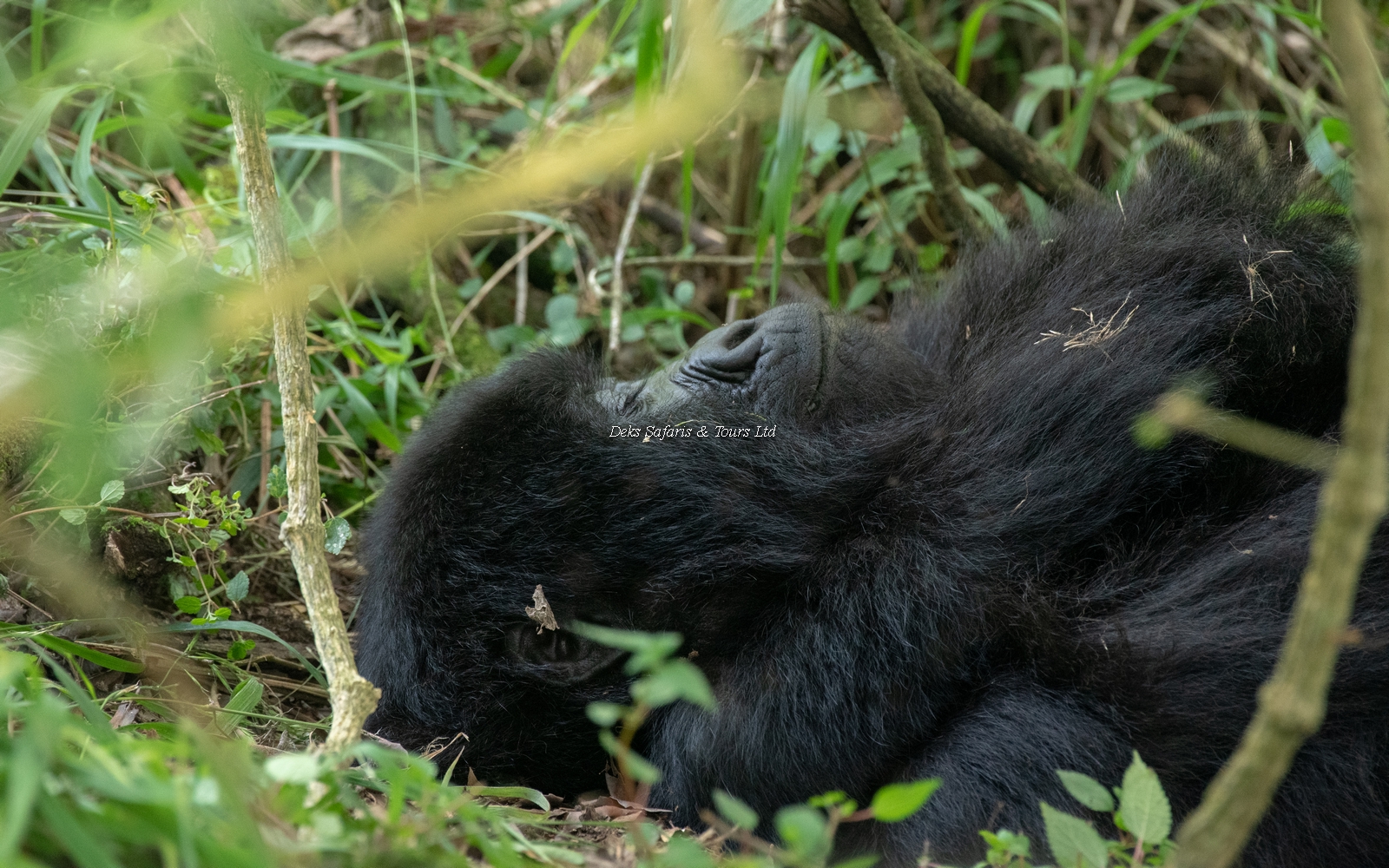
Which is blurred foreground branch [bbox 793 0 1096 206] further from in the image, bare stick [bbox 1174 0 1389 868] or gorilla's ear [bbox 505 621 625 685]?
bare stick [bbox 1174 0 1389 868]

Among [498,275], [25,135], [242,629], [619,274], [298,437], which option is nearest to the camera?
[298,437]

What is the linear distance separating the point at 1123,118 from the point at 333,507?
3069mm

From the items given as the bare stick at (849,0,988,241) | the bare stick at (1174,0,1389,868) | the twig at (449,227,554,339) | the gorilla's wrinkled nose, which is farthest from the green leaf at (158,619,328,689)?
the bare stick at (849,0,988,241)

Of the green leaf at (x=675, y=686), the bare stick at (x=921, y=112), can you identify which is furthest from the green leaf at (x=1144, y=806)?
the bare stick at (x=921, y=112)

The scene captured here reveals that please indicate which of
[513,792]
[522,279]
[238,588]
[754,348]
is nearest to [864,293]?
[522,279]

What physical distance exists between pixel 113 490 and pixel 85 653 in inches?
12.6

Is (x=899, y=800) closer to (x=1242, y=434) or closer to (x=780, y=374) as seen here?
(x=1242, y=434)

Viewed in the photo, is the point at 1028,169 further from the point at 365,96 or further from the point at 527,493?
the point at 365,96

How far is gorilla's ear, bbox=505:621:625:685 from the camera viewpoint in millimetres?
2146

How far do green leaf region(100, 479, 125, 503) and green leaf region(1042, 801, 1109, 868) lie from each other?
184 centimetres

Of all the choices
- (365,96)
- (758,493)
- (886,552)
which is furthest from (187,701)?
(365,96)

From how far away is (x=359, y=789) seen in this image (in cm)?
181

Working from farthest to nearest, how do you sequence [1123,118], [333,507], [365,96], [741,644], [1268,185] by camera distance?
[1123,118] → [365,96] → [333,507] → [1268,185] → [741,644]

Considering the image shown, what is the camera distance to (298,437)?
1594 millimetres
